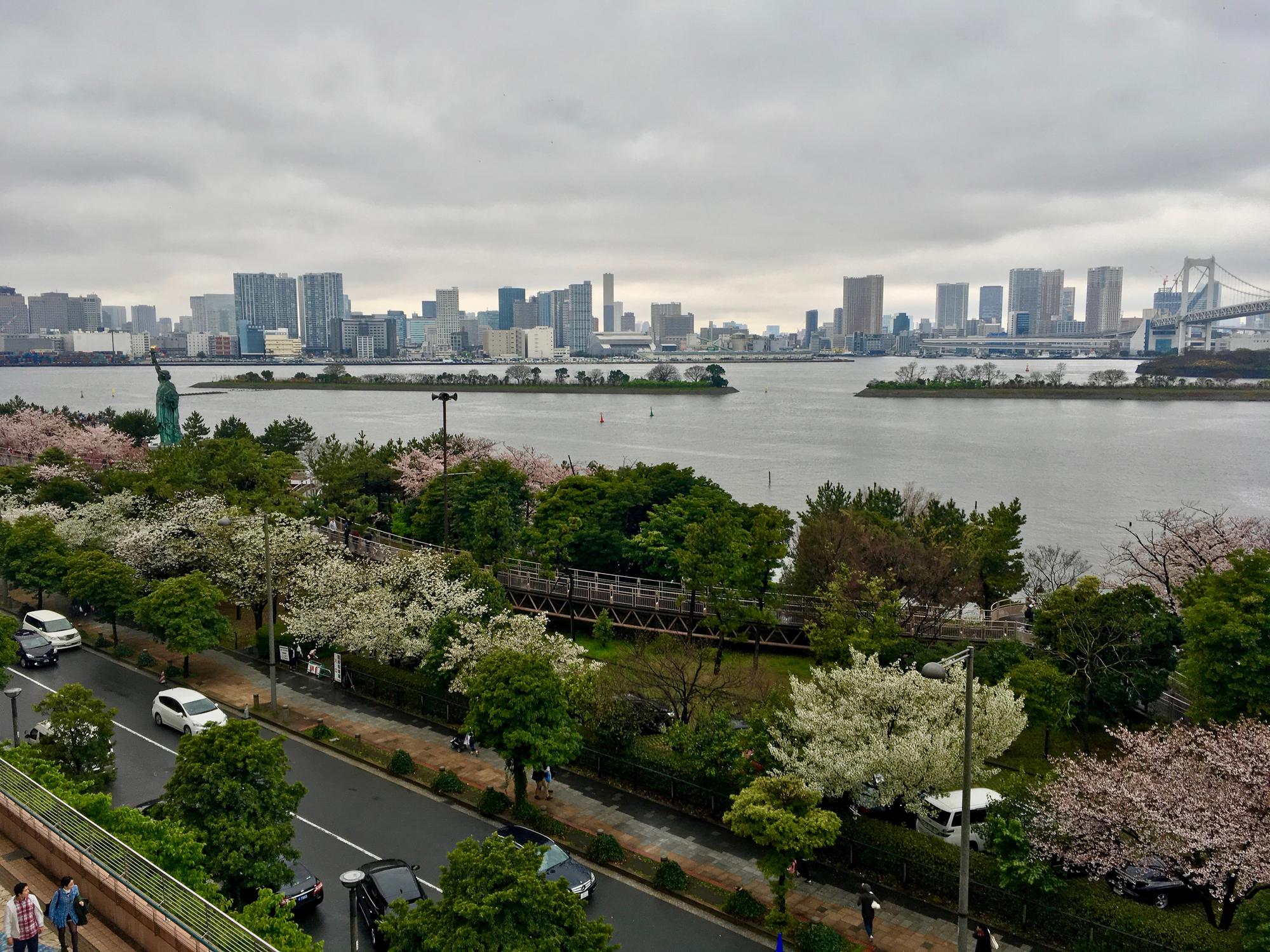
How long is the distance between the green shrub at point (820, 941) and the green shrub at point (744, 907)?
88cm

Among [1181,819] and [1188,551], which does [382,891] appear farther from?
[1188,551]

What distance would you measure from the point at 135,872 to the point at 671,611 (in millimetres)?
20221

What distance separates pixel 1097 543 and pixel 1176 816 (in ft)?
135

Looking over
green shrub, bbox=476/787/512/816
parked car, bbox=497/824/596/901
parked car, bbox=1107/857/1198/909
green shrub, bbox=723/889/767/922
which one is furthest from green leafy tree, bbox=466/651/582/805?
parked car, bbox=1107/857/1198/909

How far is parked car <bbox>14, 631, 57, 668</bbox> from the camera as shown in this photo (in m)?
25.8

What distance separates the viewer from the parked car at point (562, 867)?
14617mm

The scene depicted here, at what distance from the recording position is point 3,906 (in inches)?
416

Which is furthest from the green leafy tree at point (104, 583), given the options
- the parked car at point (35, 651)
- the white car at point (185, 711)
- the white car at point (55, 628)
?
the white car at point (185, 711)

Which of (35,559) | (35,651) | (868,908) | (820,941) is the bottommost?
(820,941)

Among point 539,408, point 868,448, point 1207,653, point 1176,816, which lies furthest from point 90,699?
point 539,408

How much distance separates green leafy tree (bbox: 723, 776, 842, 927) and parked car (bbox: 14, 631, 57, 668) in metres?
22.0

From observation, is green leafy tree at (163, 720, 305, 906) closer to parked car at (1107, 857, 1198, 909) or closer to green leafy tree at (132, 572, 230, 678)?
green leafy tree at (132, 572, 230, 678)

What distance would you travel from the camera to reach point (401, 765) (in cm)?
1911

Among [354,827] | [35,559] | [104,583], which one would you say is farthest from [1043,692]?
[35,559]
